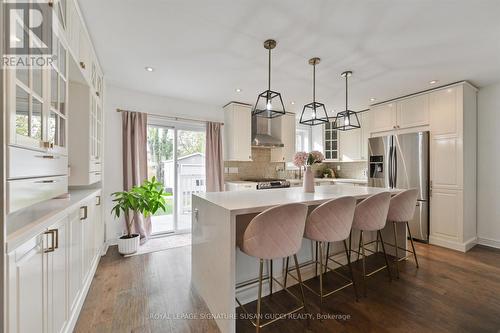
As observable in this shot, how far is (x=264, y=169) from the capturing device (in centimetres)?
497

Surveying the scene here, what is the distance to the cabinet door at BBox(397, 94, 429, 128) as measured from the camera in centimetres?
346

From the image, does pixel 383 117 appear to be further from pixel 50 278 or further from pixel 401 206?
pixel 50 278

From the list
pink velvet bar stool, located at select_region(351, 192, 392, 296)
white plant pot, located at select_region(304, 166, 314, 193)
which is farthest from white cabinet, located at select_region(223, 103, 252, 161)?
pink velvet bar stool, located at select_region(351, 192, 392, 296)

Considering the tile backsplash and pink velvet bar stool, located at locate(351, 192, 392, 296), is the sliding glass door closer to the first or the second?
the tile backsplash

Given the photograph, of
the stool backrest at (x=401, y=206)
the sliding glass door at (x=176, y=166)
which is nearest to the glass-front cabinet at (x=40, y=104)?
the sliding glass door at (x=176, y=166)

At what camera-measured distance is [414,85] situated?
10.6ft

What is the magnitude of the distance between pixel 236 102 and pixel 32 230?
11.6 ft

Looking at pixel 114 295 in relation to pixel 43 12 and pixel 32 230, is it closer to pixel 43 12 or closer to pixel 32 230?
pixel 32 230

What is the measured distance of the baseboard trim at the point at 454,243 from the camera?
3.11 metres

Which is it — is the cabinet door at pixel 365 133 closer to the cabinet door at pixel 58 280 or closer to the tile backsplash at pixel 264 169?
the tile backsplash at pixel 264 169

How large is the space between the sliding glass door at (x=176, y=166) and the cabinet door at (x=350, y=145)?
315 centimetres

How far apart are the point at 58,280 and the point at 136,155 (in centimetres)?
240

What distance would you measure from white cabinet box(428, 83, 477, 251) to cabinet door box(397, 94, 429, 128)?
8 cm

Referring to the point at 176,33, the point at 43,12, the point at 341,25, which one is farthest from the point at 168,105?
the point at 341,25
